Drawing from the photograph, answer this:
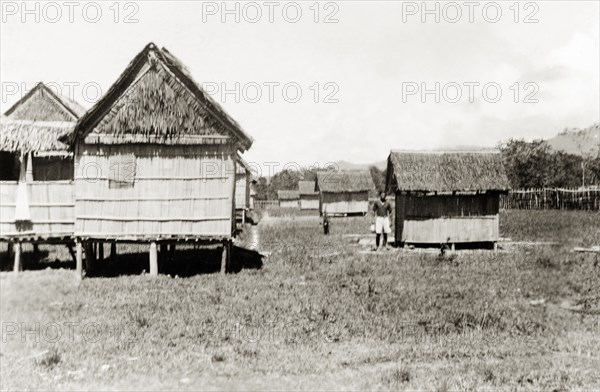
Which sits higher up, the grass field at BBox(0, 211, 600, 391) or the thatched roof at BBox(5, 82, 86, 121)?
the thatched roof at BBox(5, 82, 86, 121)

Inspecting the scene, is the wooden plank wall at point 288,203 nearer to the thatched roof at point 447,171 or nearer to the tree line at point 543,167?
the tree line at point 543,167

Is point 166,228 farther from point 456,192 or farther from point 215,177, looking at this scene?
point 456,192

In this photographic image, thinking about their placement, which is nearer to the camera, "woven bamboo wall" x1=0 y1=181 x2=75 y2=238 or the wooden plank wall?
"woven bamboo wall" x1=0 y1=181 x2=75 y2=238

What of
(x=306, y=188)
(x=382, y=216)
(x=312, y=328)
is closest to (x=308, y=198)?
(x=306, y=188)

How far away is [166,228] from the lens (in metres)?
13.5

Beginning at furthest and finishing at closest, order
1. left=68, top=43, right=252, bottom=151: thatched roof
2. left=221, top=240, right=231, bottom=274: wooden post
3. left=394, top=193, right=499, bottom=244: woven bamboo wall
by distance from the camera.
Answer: left=394, top=193, right=499, bottom=244: woven bamboo wall, left=221, top=240, right=231, bottom=274: wooden post, left=68, top=43, right=252, bottom=151: thatched roof

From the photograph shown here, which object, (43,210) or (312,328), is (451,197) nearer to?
(312,328)

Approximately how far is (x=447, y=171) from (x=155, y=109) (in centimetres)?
1078

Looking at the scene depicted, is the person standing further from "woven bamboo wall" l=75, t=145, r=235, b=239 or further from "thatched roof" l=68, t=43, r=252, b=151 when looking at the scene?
"thatched roof" l=68, t=43, r=252, b=151

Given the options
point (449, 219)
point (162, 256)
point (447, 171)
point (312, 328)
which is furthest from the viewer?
point (449, 219)

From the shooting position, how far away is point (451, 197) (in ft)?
62.1

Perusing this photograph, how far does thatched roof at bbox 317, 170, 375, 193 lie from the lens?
4656 centimetres

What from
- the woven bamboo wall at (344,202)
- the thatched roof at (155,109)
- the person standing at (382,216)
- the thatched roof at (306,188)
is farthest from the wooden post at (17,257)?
the thatched roof at (306,188)

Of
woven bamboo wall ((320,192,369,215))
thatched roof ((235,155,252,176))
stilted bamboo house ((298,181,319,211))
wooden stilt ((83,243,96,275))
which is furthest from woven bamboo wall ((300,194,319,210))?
wooden stilt ((83,243,96,275))
